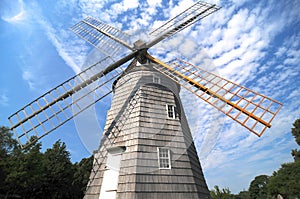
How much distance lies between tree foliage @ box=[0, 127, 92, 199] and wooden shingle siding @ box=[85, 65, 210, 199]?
41.4 ft

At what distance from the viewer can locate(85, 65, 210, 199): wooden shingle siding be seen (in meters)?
6.91

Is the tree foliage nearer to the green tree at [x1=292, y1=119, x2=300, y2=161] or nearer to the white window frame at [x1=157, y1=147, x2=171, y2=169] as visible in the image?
the white window frame at [x1=157, y1=147, x2=171, y2=169]

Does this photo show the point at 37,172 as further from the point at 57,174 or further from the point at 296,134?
the point at 296,134

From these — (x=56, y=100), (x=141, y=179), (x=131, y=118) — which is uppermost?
(x=56, y=100)

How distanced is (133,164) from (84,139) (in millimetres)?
2224

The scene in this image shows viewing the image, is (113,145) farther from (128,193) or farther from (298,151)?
(298,151)

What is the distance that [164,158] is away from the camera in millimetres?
7699

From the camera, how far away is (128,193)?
6.62m

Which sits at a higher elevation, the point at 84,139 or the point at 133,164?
the point at 84,139

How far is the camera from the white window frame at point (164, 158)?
7504 mm

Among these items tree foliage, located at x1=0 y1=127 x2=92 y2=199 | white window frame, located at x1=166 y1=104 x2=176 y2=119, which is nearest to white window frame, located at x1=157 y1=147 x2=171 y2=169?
white window frame, located at x1=166 y1=104 x2=176 y2=119

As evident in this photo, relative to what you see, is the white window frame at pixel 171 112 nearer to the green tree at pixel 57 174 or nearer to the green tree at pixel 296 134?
the green tree at pixel 57 174

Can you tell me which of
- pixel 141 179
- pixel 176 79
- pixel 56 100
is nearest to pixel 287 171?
pixel 176 79

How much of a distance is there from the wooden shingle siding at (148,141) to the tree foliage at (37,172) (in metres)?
12.6
